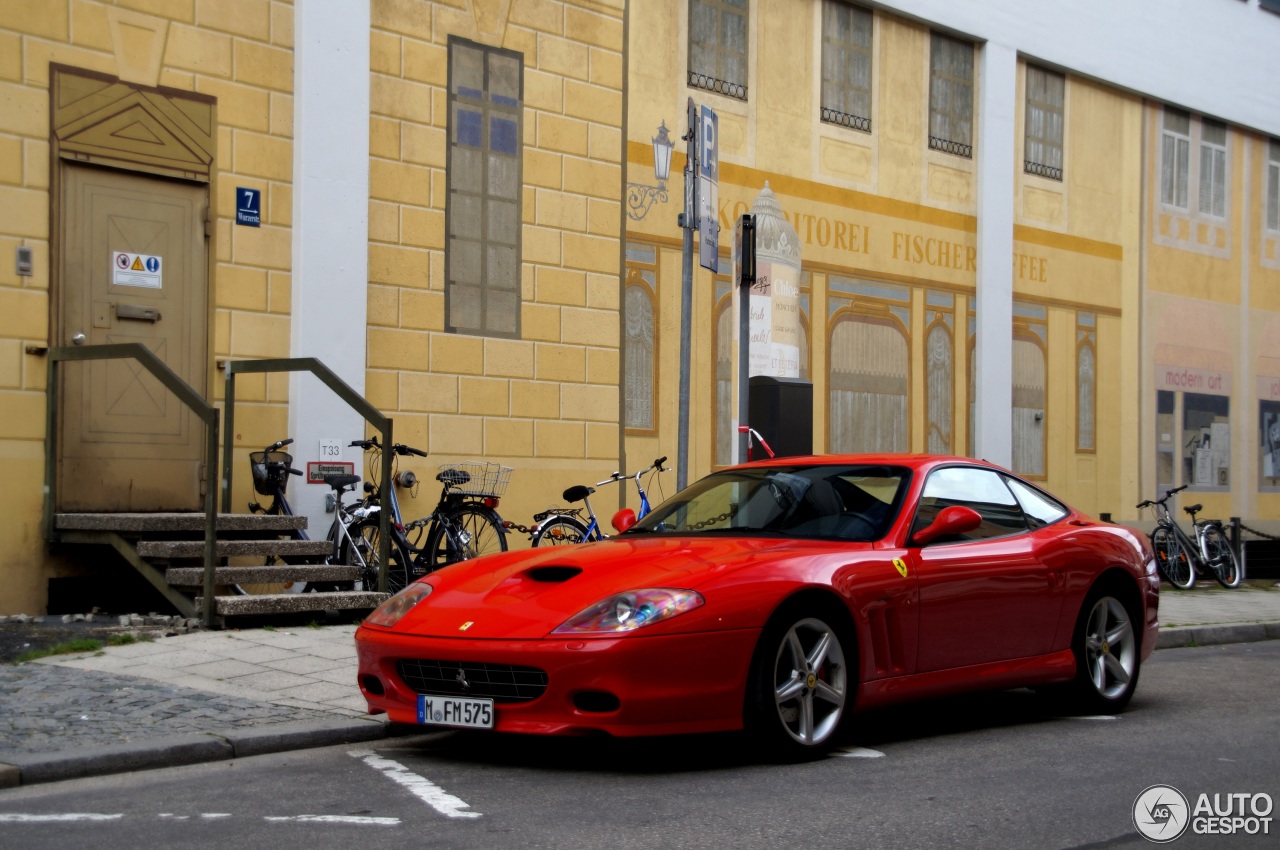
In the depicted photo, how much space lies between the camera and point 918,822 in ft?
17.3


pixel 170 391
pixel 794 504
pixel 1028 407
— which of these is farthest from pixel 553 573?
pixel 1028 407

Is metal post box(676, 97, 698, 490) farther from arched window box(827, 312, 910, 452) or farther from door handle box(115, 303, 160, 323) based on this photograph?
arched window box(827, 312, 910, 452)

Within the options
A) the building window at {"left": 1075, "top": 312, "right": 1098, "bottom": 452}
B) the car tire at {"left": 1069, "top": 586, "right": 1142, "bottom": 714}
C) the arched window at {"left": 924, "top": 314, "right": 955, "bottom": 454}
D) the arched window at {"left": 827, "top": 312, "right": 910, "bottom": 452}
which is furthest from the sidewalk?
the building window at {"left": 1075, "top": 312, "right": 1098, "bottom": 452}

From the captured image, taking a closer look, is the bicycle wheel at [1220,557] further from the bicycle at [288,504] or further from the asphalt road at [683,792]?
the asphalt road at [683,792]

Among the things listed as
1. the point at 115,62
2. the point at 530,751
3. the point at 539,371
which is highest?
the point at 115,62

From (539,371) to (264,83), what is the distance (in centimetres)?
353

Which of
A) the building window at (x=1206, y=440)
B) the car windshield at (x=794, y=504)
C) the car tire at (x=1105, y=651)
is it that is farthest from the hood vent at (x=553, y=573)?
the building window at (x=1206, y=440)

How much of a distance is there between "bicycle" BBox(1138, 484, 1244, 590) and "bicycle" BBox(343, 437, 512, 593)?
9.85 metres

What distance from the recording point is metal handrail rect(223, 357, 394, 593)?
1076cm

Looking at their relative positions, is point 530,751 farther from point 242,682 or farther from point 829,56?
point 829,56

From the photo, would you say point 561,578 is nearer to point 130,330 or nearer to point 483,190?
point 130,330

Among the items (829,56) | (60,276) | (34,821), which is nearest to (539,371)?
(60,276)

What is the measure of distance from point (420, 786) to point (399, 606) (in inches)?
45.3

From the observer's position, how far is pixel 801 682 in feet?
21.0
